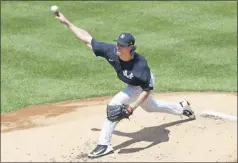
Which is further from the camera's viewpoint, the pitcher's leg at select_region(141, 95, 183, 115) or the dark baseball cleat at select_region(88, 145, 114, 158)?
the pitcher's leg at select_region(141, 95, 183, 115)

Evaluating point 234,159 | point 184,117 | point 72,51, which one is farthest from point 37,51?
point 234,159

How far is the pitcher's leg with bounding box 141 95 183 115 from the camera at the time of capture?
7625 mm

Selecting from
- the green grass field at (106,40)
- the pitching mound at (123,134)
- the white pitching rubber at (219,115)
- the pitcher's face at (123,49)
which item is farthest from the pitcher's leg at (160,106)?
the green grass field at (106,40)

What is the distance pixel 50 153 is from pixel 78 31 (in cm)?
158

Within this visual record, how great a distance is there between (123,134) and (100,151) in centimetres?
77

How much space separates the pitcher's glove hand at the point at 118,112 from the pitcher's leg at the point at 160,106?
1.89 feet

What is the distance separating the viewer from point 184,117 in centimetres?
837

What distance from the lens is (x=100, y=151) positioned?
7.16 metres

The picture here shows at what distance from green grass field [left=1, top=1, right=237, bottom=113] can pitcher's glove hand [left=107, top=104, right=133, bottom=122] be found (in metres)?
2.60

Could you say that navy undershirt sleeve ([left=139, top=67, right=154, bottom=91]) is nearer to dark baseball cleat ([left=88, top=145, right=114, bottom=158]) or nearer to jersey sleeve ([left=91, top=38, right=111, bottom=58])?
jersey sleeve ([left=91, top=38, right=111, bottom=58])

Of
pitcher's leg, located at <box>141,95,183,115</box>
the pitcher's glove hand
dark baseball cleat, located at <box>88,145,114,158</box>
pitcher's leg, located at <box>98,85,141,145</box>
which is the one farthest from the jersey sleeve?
dark baseball cleat, located at <box>88,145,114,158</box>

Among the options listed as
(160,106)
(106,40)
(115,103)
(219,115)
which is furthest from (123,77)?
(106,40)

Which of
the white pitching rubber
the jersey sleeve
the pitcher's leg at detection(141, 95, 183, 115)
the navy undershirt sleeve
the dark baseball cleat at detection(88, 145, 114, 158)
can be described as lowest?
the dark baseball cleat at detection(88, 145, 114, 158)

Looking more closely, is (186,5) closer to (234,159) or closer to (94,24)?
(94,24)
